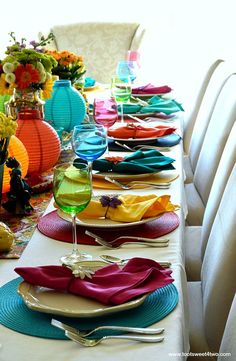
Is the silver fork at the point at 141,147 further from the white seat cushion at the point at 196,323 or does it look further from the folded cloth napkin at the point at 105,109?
the white seat cushion at the point at 196,323

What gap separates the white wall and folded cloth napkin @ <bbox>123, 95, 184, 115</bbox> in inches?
71.0

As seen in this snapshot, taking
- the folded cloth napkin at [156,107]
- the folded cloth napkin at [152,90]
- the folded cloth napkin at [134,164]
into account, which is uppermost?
the folded cloth napkin at [134,164]

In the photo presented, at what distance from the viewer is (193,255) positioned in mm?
1793

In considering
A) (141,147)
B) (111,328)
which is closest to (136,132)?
(141,147)

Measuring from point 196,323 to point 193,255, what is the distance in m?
0.38

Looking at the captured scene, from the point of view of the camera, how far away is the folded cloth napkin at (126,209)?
4.22ft

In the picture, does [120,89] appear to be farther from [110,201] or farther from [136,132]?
[110,201]

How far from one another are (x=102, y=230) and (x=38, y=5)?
3548 millimetres

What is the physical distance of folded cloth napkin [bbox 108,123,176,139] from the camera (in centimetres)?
201

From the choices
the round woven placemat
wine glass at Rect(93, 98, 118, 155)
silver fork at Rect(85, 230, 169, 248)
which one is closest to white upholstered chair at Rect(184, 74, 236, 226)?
wine glass at Rect(93, 98, 118, 155)

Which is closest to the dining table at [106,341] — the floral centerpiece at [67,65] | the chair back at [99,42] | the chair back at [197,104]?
the floral centerpiece at [67,65]

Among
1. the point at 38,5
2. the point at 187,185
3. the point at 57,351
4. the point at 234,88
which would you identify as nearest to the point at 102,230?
the point at 57,351

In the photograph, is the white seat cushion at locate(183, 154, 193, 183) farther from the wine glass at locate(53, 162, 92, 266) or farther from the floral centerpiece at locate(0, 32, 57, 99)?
the wine glass at locate(53, 162, 92, 266)

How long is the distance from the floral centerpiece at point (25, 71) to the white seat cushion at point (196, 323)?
649mm
